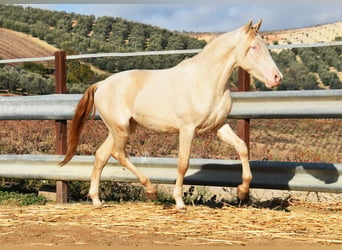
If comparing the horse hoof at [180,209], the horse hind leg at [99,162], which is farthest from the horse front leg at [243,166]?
the horse hind leg at [99,162]

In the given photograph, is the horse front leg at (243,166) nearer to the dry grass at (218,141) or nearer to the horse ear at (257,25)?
the horse ear at (257,25)

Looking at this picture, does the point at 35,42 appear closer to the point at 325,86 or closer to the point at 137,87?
the point at 325,86

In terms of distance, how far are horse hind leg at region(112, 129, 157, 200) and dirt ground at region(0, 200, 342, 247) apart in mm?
143

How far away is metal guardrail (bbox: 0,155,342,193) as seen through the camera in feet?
18.5

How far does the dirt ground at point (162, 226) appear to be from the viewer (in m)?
4.30

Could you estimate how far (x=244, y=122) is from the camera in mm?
6160

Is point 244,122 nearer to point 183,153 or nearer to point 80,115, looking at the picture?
point 183,153

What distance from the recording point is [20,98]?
273 inches

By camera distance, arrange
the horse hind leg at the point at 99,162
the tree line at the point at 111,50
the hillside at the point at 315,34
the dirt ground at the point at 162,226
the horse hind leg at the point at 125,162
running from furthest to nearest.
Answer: the hillside at the point at 315,34 → the tree line at the point at 111,50 → the horse hind leg at the point at 99,162 → the horse hind leg at the point at 125,162 → the dirt ground at the point at 162,226

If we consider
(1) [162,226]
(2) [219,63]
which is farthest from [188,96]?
(1) [162,226]

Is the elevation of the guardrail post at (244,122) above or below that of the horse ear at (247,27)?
below

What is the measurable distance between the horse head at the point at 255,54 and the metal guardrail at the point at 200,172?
1.06 metres

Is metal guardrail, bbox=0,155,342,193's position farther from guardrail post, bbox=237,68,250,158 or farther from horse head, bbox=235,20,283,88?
horse head, bbox=235,20,283,88

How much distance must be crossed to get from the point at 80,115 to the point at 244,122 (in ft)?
5.46
